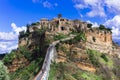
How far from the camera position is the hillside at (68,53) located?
11956cm

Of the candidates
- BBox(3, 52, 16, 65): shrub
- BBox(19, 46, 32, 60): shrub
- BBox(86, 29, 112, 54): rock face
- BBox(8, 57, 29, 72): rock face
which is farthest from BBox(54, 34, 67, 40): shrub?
BBox(3, 52, 16, 65): shrub

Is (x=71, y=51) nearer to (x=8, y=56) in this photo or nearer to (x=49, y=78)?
(x=49, y=78)

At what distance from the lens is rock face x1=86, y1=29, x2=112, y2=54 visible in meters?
137

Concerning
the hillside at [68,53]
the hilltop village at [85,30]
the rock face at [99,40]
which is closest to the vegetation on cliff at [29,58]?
the hillside at [68,53]

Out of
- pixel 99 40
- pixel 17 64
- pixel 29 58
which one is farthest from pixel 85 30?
pixel 17 64

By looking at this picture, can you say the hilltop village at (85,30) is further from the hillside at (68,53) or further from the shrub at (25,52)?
the shrub at (25,52)

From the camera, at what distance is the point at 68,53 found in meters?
123

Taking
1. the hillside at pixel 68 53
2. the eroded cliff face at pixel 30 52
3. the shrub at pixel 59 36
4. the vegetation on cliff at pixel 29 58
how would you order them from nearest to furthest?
the hillside at pixel 68 53 → the vegetation on cliff at pixel 29 58 → the shrub at pixel 59 36 → the eroded cliff face at pixel 30 52

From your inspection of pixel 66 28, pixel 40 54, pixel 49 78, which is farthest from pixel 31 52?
pixel 49 78

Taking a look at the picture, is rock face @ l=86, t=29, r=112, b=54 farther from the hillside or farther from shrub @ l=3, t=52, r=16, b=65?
shrub @ l=3, t=52, r=16, b=65

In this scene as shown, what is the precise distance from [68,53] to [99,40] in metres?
22.9

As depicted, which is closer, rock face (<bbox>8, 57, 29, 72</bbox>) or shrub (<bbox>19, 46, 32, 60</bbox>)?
rock face (<bbox>8, 57, 29, 72</bbox>)

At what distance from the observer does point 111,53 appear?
492 ft

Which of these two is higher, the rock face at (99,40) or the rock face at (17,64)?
the rock face at (99,40)
